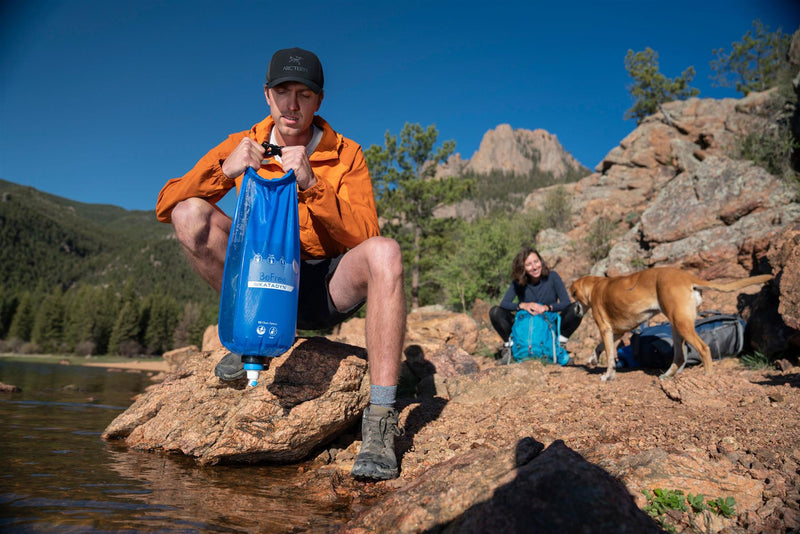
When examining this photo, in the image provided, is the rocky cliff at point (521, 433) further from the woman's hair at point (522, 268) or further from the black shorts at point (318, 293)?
the woman's hair at point (522, 268)

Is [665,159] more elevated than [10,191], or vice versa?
[10,191]

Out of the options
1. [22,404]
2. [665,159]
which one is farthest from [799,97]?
[665,159]

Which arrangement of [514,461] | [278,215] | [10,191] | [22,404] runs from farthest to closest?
[10,191]
[22,404]
[278,215]
[514,461]

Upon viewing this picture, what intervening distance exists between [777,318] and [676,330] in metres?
1.09

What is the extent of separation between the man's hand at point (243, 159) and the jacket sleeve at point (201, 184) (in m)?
0.11

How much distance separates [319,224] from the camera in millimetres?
3107

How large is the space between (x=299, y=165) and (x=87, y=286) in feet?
296

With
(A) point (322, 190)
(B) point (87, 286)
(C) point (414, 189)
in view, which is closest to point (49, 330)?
(B) point (87, 286)

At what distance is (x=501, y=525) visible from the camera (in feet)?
4.89

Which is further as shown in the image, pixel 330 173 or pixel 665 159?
pixel 665 159

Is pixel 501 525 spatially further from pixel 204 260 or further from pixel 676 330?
pixel 676 330

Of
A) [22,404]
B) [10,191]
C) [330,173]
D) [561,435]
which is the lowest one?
[22,404]

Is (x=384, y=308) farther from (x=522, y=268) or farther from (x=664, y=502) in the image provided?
(x=522, y=268)

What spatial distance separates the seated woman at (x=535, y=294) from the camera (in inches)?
285
